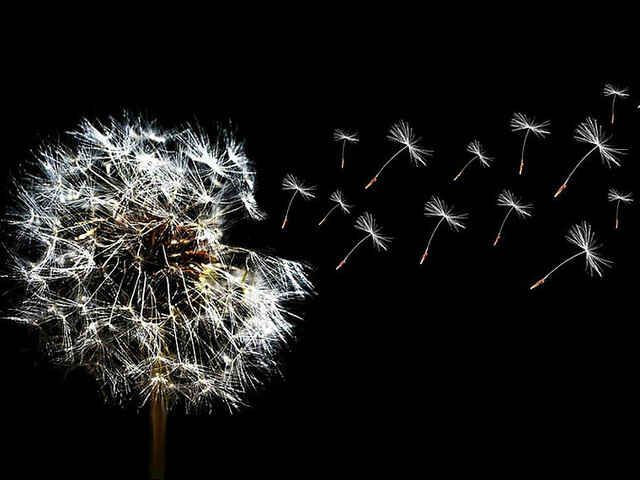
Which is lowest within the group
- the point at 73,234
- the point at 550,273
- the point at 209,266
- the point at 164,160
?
the point at 550,273

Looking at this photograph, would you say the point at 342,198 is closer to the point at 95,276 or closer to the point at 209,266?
the point at 209,266

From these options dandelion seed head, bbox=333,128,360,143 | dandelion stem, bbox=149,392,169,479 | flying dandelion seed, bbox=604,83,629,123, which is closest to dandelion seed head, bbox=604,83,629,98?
→ flying dandelion seed, bbox=604,83,629,123

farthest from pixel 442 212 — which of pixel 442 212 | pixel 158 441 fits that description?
pixel 158 441

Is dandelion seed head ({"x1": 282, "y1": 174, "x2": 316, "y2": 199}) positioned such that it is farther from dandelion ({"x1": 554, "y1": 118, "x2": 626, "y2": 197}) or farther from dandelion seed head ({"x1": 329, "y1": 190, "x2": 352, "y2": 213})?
dandelion ({"x1": 554, "y1": 118, "x2": 626, "y2": 197})

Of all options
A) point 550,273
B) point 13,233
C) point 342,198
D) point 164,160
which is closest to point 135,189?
point 164,160

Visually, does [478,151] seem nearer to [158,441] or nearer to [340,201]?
[340,201]

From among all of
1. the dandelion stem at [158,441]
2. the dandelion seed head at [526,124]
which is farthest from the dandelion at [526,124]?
the dandelion stem at [158,441]

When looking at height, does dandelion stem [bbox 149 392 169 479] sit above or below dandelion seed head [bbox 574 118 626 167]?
below
